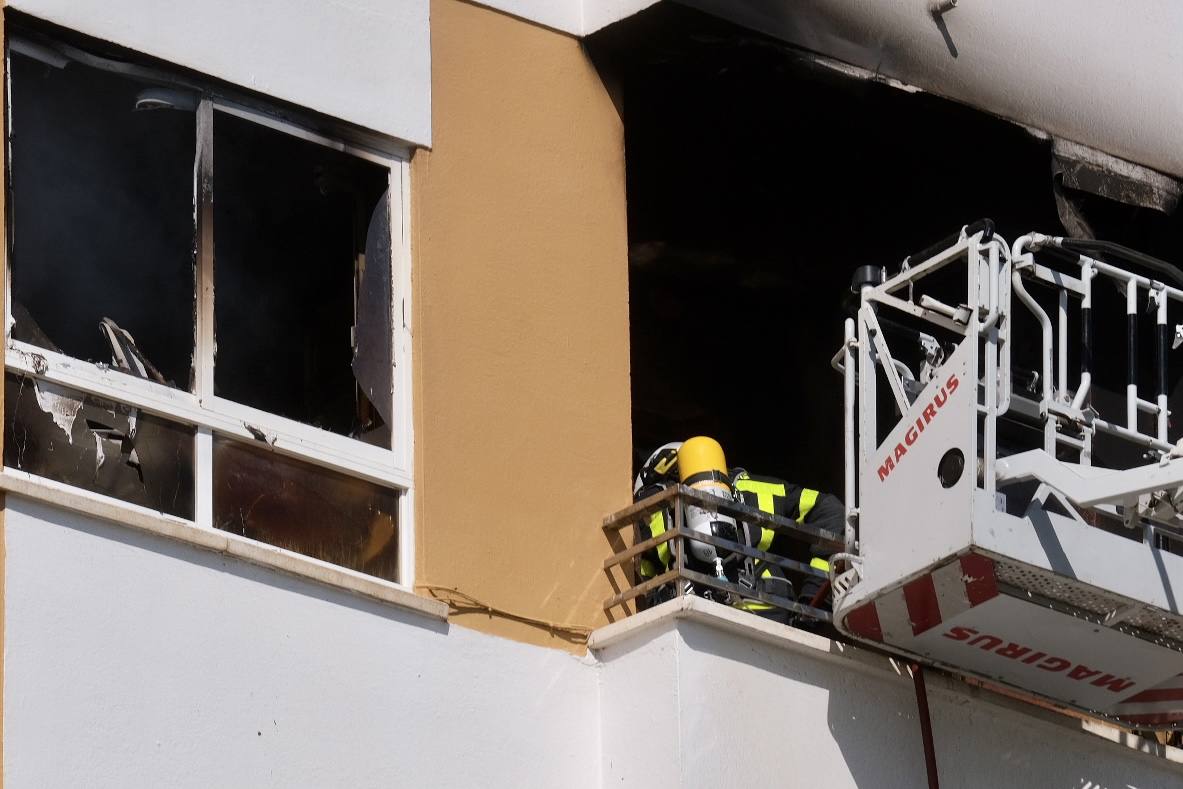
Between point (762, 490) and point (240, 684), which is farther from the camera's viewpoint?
point (762, 490)

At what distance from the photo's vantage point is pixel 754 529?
11.0 m

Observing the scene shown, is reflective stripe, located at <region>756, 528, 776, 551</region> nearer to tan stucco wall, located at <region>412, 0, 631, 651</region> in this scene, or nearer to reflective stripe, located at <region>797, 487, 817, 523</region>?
reflective stripe, located at <region>797, 487, 817, 523</region>

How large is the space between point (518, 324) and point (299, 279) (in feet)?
3.46

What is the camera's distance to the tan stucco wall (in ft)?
32.2

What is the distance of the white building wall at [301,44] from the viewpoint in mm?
9203

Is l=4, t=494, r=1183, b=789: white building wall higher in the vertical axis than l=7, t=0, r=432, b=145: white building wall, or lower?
lower

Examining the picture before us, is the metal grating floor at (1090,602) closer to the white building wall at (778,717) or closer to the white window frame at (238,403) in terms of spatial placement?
the white building wall at (778,717)

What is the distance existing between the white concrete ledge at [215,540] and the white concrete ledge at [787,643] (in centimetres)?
85

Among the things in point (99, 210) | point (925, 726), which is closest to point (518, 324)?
point (99, 210)

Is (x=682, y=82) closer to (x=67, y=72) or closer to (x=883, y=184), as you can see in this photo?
(x=883, y=184)

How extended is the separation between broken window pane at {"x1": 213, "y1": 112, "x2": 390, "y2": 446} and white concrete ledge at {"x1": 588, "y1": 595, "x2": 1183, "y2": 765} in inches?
50.8

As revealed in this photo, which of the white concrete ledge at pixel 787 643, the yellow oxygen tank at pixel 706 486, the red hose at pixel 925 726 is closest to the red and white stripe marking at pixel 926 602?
the white concrete ledge at pixel 787 643

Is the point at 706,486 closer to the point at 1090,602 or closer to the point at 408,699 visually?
the point at 1090,602

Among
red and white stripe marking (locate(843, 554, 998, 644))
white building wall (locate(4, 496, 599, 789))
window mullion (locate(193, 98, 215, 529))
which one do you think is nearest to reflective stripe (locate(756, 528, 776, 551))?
red and white stripe marking (locate(843, 554, 998, 644))
